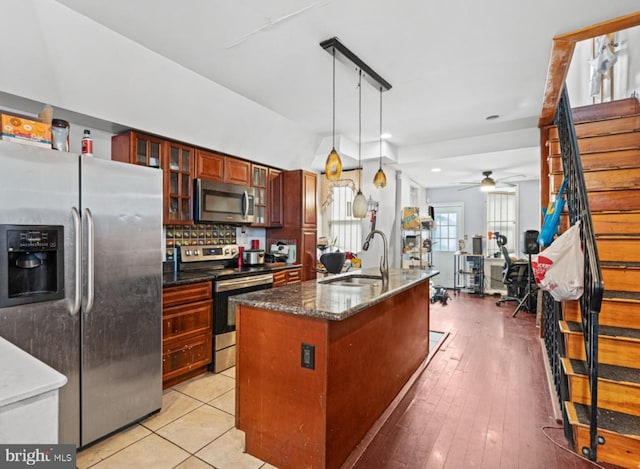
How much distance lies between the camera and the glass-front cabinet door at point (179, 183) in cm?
331

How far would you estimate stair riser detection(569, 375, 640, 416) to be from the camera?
1954mm

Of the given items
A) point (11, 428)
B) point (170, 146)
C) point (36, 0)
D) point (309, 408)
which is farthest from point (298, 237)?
point (11, 428)

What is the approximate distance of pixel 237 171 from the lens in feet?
13.4

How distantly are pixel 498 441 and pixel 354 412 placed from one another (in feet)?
3.20

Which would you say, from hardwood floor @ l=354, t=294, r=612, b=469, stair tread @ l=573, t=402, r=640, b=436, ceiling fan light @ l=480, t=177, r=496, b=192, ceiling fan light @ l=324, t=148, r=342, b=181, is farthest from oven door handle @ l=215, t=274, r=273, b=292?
ceiling fan light @ l=480, t=177, r=496, b=192

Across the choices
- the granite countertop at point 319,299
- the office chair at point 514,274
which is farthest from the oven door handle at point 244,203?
the office chair at point 514,274

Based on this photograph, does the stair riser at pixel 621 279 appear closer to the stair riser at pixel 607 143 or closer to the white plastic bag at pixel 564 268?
the white plastic bag at pixel 564 268

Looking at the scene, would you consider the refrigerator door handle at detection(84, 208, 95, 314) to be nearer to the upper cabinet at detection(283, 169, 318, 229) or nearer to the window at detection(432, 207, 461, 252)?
the upper cabinet at detection(283, 169, 318, 229)

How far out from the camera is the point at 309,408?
1.75m

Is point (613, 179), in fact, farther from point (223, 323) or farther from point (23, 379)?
point (23, 379)

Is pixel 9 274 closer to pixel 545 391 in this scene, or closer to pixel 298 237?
pixel 298 237

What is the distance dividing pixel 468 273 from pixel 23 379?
7461 millimetres

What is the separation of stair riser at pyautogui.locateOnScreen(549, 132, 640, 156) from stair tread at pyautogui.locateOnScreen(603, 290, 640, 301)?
1.44m

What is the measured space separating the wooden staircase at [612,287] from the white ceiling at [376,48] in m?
0.78
